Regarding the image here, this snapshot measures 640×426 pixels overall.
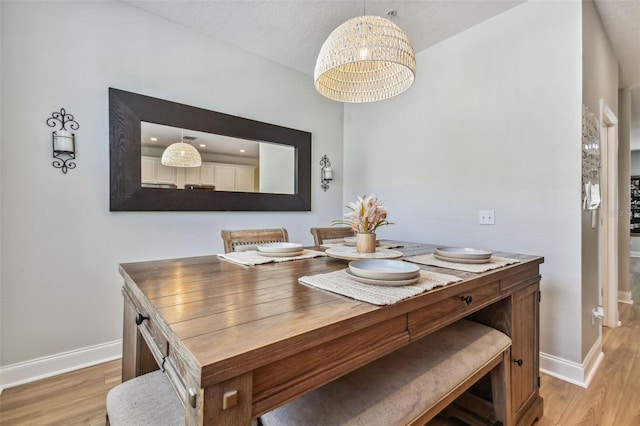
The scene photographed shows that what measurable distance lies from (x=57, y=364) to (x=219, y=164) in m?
1.81

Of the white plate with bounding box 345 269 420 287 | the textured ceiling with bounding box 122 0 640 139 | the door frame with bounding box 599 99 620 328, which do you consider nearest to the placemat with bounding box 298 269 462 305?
the white plate with bounding box 345 269 420 287

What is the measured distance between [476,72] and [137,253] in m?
3.09

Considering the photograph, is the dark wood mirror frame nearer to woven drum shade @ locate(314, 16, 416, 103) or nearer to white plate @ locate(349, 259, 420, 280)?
woven drum shade @ locate(314, 16, 416, 103)

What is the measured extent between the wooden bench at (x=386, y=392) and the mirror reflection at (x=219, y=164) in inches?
69.0

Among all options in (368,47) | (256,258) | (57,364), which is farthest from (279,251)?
(57,364)

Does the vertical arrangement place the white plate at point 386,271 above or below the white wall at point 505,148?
below

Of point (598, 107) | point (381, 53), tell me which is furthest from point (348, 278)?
point (598, 107)

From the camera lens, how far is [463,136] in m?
2.56

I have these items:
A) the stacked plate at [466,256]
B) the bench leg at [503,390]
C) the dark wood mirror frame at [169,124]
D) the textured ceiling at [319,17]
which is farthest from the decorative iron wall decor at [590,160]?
the dark wood mirror frame at [169,124]

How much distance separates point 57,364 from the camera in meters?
1.98

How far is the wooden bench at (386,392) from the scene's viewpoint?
0.85 m

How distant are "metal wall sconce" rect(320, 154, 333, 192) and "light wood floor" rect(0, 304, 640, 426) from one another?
2489mm

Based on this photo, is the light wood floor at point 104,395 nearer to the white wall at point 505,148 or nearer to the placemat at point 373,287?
the white wall at point 505,148

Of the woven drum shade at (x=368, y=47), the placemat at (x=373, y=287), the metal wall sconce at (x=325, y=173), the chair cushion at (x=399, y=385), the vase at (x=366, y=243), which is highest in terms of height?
the woven drum shade at (x=368, y=47)
